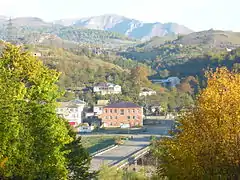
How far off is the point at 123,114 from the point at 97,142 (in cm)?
888

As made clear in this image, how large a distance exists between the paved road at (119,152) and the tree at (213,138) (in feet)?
41.7

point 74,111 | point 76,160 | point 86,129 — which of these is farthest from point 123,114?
point 76,160

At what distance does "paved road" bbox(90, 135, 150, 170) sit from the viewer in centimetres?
2328

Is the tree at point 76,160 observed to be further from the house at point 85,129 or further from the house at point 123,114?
the house at point 123,114

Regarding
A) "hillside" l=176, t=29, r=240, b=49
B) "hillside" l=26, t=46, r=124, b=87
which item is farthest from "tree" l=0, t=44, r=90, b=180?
"hillside" l=176, t=29, r=240, b=49

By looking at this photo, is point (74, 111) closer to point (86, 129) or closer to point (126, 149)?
point (86, 129)

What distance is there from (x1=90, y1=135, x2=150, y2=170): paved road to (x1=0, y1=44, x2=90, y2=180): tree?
40.7ft

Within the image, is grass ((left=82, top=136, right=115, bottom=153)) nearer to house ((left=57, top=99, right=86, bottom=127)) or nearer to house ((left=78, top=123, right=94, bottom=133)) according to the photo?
house ((left=78, top=123, right=94, bottom=133))

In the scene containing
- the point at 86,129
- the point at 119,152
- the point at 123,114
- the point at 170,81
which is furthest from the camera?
the point at 170,81

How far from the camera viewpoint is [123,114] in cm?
4219

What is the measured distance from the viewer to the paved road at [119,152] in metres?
23.3

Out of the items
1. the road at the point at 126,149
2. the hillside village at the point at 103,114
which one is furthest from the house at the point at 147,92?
the road at the point at 126,149

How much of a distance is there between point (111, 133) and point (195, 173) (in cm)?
3035

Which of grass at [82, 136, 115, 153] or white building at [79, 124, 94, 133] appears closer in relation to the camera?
grass at [82, 136, 115, 153]
